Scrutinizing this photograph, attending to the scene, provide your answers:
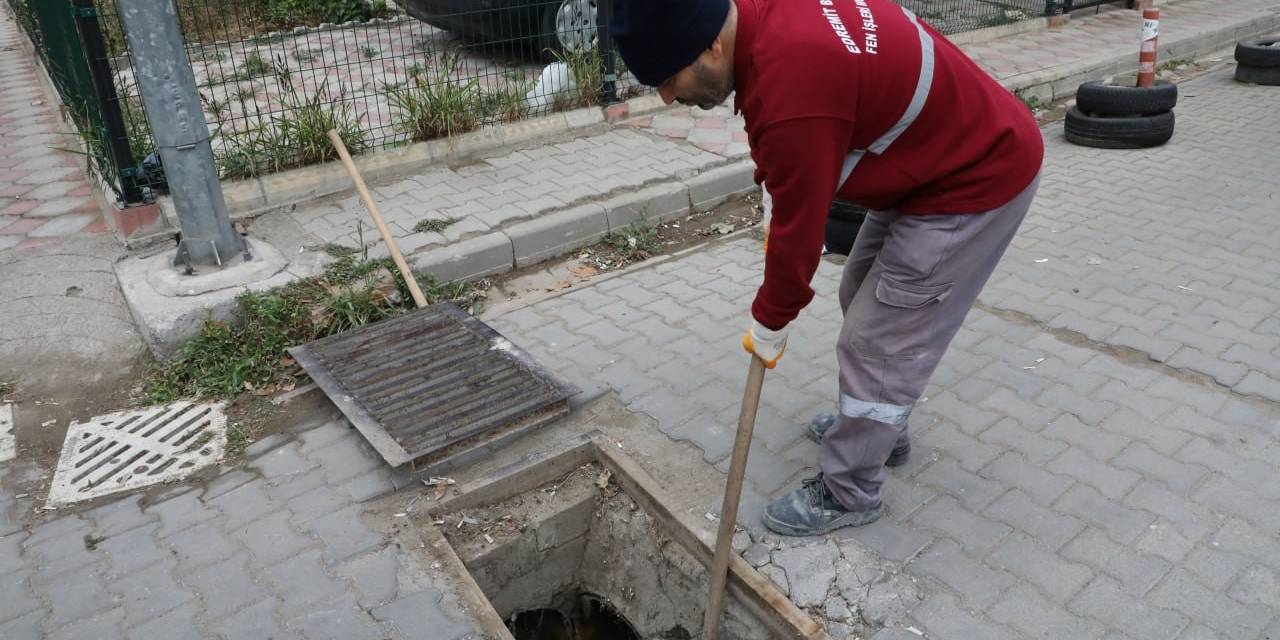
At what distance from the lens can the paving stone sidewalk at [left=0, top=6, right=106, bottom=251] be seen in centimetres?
504

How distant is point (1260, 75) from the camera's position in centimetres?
812

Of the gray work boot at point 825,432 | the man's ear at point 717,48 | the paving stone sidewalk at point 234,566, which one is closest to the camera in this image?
the man's ear at point 717,48

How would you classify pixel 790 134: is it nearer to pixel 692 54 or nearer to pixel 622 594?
pixel 692 54

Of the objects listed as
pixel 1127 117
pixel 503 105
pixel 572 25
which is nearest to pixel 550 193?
pixel 503 105

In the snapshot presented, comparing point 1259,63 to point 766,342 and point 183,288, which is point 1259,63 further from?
point 183,288

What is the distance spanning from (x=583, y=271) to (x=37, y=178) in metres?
3.71

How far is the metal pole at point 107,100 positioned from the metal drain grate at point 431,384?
1614 millimetres

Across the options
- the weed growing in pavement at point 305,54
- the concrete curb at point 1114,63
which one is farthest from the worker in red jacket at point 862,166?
the concrete curb at point 1114,63

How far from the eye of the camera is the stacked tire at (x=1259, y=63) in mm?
7949

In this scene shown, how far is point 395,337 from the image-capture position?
158 inches

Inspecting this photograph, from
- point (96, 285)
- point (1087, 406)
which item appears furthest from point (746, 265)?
point (96, 285)

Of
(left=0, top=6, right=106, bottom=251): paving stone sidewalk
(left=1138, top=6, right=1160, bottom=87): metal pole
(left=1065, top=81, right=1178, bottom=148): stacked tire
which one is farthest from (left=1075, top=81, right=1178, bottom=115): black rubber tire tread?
(left=0, top=6, right=106, bottom=251): paving stone sidewalk

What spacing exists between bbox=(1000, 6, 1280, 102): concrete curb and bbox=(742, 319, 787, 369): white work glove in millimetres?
5979

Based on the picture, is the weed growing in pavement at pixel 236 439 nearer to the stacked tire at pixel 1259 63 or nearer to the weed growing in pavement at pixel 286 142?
the weed growing in pavement at pixel 286 142
